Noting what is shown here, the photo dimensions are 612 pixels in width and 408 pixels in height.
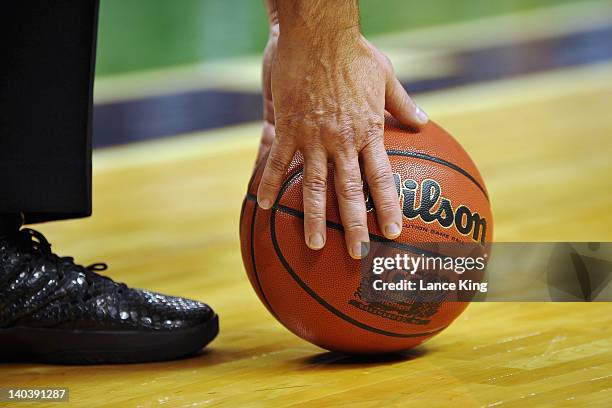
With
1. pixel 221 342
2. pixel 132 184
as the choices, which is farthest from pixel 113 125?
pixel 221 342

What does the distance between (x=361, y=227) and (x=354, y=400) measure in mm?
236

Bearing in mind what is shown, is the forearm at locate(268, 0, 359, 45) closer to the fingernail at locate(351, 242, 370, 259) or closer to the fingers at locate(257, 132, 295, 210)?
the fingers at locate(257, 132, 295, 210)

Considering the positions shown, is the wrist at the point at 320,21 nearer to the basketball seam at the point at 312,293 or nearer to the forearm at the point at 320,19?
the forearm at the point at 320,19

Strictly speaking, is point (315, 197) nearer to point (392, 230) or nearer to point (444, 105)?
point (392, 230)

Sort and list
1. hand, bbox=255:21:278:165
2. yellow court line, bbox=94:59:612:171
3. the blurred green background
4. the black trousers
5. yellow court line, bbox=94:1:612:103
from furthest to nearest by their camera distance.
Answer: the blurred green background, yellow court line, bbox=94:1:612:103, yellow court line, bbox=94:59:612:171, hand, bbox=255:21:278:165, the black trousers

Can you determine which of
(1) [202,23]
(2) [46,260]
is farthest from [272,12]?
(1) [202,23]

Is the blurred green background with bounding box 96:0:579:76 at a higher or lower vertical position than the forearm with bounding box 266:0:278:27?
higher

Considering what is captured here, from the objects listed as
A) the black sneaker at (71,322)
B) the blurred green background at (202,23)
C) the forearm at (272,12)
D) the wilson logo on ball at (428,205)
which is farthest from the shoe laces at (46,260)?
the blurred green background at (202,23)

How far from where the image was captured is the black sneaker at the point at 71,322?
5.83 feet

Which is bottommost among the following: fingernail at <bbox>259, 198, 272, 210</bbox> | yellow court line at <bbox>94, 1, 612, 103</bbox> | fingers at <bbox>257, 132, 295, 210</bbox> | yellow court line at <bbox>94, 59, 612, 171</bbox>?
fingernail at <bbox>259, 198, 272, 210</bbox>

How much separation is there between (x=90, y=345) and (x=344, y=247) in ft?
1.52

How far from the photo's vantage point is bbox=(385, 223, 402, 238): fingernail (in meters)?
1.58

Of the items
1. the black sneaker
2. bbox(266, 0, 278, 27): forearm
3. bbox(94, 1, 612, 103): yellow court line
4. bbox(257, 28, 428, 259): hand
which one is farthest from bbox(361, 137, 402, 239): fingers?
bbox(94, 1, 612, 103): yellow court line

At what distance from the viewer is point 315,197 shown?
5.20ft
